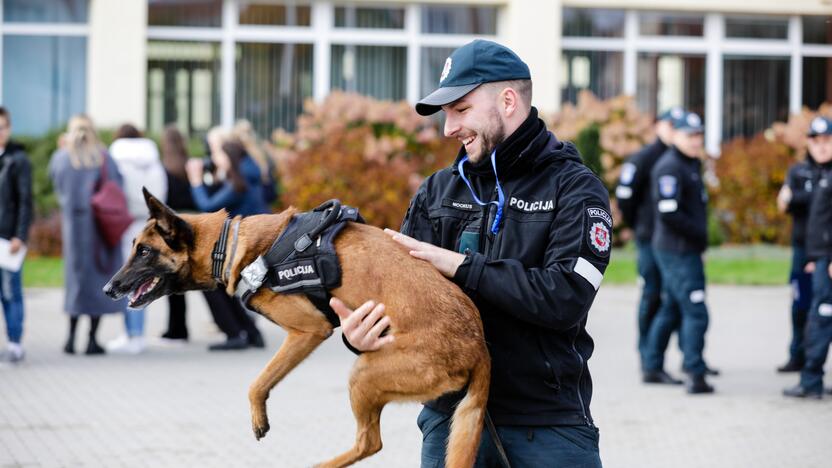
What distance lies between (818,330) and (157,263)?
6.18 meters

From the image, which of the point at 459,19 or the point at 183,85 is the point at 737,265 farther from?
the point at 183,85

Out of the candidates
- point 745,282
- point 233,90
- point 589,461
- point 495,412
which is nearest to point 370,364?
point 495,412

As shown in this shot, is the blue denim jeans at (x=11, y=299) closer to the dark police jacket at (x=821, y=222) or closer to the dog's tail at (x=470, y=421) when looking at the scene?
the dark police jacket at (x=821, y=222)

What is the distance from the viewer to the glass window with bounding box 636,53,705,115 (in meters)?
24.2

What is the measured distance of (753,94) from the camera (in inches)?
961

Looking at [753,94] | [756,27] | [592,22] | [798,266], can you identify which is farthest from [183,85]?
[798,266]

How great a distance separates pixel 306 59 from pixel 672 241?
15.1m

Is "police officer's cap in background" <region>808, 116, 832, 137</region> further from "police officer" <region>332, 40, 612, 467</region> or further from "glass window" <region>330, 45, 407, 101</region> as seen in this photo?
"glass window" <region>330, 45, 407, 101</region>

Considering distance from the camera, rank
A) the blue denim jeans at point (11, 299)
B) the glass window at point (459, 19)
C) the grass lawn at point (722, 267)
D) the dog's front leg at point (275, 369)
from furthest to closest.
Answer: the glass window at point (459, 19) → the grass lawn at point (722, 267) → the blue denim jeans at point (11, 299) → the dog's front leg at point (275, 369)

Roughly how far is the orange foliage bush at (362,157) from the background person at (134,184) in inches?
172

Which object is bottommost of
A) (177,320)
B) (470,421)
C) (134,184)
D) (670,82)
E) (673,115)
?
(177,320)

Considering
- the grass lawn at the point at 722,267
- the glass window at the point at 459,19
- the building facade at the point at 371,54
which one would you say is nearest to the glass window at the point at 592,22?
the building facade at the point at 371,54

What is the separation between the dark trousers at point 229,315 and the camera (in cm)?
1067

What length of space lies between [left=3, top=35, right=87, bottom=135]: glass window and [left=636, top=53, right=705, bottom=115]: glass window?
11241mm
